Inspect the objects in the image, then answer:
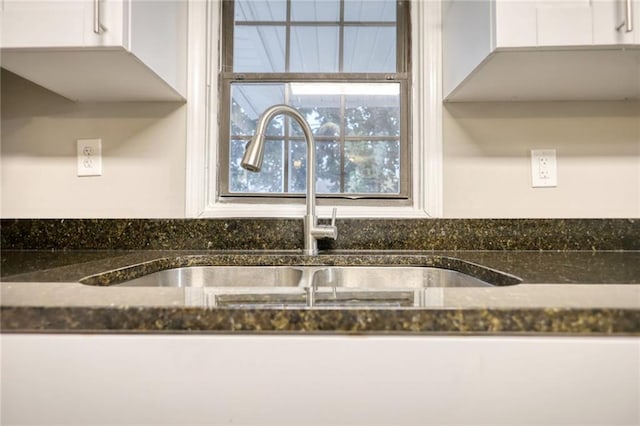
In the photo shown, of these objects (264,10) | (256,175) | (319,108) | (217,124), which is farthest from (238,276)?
(264,10)

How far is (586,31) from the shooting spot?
0.75 m

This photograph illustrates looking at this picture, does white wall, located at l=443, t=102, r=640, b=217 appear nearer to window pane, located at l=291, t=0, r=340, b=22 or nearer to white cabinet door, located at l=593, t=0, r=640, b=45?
white cabinet door, located at l=593, t=0, r=640, b=45

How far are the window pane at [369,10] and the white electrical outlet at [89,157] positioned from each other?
35.9 inches

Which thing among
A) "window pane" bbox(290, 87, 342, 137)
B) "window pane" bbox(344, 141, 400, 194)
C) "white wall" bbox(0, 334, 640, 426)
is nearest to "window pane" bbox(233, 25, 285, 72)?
"window pane" bbox(290, 87, 342, 137)

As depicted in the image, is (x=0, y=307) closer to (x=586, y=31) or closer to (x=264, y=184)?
(x=264, y=184)

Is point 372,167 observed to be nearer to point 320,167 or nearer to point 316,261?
point 320,167

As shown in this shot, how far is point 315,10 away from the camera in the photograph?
4.01 ft

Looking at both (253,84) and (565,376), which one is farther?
(253,84)

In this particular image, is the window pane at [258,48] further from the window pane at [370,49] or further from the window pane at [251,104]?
the window pane at [370,49]

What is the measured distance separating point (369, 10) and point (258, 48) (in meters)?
0.40

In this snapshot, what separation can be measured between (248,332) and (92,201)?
3.10 feet

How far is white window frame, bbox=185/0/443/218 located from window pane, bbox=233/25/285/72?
0.09m

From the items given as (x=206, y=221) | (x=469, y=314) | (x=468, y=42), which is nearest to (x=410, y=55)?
(x=468, y=42)

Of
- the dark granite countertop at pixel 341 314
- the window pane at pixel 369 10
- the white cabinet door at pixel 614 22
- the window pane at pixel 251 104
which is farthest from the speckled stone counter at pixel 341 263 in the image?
the window pane at pixel 369 10
